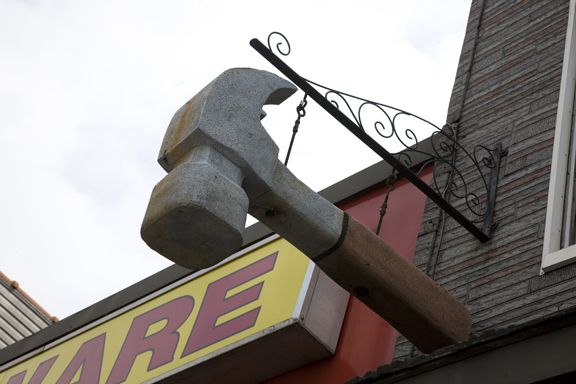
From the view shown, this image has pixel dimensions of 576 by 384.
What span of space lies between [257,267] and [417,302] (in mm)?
2454

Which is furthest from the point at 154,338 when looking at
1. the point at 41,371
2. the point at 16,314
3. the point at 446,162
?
the point at 16,314

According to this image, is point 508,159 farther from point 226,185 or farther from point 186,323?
point 186,323

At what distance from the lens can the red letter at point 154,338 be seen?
5.99m

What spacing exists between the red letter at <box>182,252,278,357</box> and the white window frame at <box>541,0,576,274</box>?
7.67 feet

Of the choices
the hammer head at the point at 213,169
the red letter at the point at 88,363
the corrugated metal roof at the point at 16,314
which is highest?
the corrugated metal roof at the point at 16,314

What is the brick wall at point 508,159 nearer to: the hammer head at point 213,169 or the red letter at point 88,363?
the hammer head at point 213,169

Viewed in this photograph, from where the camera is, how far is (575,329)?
7.40 feet

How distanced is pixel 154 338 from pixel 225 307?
0.89 metres

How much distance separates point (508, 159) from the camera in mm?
4426

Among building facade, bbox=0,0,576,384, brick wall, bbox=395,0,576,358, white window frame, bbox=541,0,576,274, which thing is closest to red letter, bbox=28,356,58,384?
building facade, bbox=0,0,576,384

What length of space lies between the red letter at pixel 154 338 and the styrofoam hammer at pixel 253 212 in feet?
9.42

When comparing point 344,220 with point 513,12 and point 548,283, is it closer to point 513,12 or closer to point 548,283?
point 548,283

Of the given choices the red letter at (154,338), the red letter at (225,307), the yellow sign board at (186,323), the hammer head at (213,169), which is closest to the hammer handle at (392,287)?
the hammer head at (213,169)

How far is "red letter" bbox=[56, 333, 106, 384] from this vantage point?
6.70m
